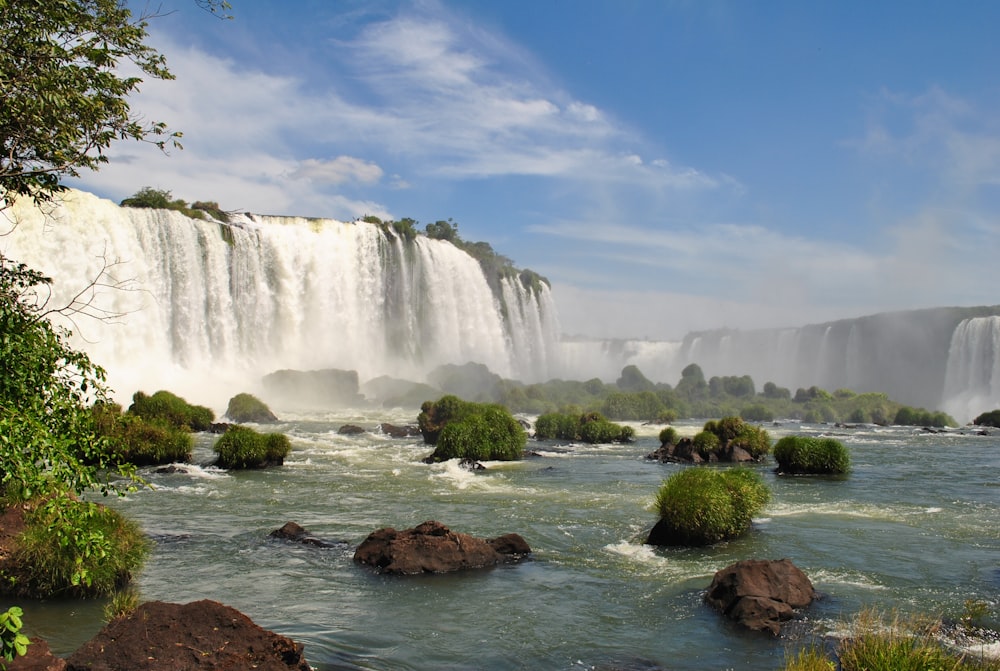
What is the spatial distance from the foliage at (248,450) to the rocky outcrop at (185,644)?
17.3 meters

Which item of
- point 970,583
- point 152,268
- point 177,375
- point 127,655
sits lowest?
point 970,583

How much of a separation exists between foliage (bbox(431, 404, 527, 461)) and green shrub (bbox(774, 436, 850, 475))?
30.5ft

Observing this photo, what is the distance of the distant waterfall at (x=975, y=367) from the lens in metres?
77.9

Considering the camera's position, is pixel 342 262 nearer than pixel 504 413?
No

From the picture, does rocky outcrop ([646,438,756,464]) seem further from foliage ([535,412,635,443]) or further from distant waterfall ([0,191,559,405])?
distant waterfall ([0,191,559,405])

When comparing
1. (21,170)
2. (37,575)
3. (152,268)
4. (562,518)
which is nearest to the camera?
(21,170)

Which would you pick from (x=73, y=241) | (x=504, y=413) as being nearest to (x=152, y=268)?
(x=73, y=241)

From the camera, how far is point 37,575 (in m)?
9.99

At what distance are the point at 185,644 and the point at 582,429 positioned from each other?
3311 centimetres

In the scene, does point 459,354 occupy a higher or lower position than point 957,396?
higher

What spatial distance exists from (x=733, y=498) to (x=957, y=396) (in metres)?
79.3

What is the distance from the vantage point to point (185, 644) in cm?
717

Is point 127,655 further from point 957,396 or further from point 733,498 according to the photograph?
point 957,396

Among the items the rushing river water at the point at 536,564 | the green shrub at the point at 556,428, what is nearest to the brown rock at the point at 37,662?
the rushing river water at the point at 536,564
